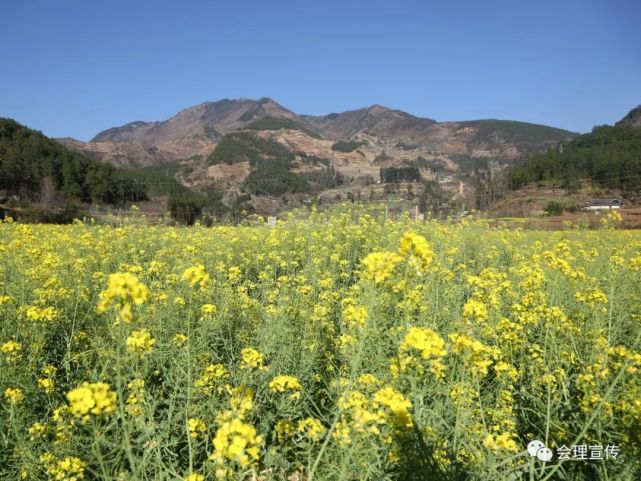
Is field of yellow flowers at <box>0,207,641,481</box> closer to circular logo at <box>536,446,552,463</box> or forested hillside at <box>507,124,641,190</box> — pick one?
circular logo at <box>536,446,552,463</box>

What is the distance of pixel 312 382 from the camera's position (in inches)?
137

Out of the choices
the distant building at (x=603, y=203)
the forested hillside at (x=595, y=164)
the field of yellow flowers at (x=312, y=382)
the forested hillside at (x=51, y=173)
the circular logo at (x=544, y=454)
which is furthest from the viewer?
the forested hillside at (x=595, y=164)

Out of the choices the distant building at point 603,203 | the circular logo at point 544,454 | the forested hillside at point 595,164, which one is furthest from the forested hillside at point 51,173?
the forested hillside at point 595,164

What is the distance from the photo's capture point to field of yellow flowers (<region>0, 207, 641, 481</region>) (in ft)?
7.08

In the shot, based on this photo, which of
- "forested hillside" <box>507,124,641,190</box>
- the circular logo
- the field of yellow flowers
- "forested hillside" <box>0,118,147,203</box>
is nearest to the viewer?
the field of yellow flowers

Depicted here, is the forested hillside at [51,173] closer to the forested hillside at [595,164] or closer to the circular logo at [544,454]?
the circular logo at [544,454]

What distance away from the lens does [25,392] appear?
2957 mm

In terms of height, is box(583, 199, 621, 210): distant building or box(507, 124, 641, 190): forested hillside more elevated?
box(507, 124, 641, 190): forested hillside

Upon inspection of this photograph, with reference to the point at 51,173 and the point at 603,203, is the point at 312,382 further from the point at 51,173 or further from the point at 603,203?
the point at 603,203

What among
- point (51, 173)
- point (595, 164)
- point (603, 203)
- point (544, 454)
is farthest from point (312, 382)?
point (595, 164)

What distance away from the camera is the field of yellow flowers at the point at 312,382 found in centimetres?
216

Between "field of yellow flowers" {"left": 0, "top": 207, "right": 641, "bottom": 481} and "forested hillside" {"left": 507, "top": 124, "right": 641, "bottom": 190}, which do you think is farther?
"forested hillside" {"left": 507, "top": 124, "right": 641, "bottom": 190}

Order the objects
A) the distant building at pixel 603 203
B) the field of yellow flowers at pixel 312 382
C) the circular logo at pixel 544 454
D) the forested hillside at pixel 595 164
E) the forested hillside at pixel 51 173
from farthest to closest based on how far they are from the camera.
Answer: the forested hillside at pixel 595 164
the distant building at pixel 603 203
the forested hillside at pixel 51 173
the circular logo at pixel 544 454
the field of yellow flowers at pixel 312 382

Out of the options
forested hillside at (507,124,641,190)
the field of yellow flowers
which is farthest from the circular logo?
forested hillside at (507,124,641,190)
